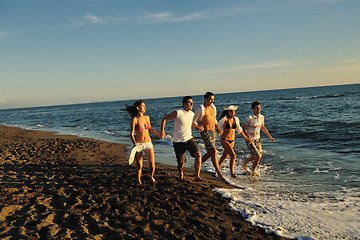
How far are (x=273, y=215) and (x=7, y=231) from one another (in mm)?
4400

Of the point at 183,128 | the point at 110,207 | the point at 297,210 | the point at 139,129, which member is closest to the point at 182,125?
the point at 183,128

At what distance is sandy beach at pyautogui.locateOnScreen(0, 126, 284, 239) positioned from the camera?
3.57 metres

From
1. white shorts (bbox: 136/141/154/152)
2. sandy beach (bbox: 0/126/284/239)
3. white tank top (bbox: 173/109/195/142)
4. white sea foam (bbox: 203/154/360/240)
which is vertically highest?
white tank top (bbox: 173/109/195/142)

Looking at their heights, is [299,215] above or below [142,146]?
below

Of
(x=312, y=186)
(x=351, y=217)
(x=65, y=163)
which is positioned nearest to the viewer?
(x=351, y=217)

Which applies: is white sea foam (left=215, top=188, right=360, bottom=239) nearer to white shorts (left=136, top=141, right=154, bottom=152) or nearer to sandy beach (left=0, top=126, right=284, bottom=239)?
sandy beach (left=0, top=126, right=284, bottom=239)

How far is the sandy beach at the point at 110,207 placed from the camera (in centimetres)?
357

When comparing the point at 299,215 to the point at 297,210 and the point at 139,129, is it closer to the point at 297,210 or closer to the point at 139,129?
the point at 297,210

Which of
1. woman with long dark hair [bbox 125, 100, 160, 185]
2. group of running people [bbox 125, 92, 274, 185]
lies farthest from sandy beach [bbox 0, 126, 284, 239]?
woman with long dark hair [bbox 125, 100, 160, 185]

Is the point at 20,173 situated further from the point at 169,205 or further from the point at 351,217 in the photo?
the point at 351,217

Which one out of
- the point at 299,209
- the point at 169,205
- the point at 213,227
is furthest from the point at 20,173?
the point at 299,209

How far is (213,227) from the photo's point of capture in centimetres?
374

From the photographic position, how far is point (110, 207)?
4.37 meters

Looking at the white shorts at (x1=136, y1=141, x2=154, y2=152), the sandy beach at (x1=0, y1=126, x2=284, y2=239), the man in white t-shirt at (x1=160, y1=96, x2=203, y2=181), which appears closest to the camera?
the sandy beach at (x1=0, y1=126, x2=284, y2=239)
